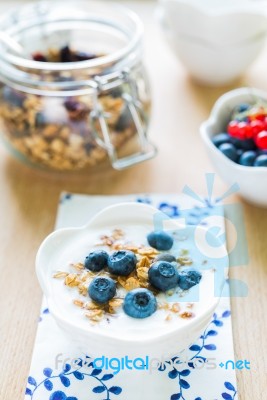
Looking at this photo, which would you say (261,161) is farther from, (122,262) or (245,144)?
(122,262)

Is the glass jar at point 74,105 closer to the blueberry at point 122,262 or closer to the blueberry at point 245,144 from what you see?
the blueberry at point 245,144

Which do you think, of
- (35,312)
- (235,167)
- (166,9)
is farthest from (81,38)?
(35,312)

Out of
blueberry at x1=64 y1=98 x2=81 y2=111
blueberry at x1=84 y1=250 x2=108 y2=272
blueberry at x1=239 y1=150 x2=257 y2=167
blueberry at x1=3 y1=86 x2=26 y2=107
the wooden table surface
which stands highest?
blueberry at x1=3 y1=86 x2=26 y2=107

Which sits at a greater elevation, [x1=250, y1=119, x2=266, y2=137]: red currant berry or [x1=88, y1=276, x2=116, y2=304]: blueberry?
[x1=88, y1=276, x2=116, y2=304]: blueberry

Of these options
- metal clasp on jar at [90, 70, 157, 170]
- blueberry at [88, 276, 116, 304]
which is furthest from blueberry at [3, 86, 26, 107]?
blueberry at [88, 276, 116, 304]

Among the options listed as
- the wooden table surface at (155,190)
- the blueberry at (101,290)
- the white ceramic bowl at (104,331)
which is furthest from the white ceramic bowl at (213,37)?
the blueberry at (101,290)

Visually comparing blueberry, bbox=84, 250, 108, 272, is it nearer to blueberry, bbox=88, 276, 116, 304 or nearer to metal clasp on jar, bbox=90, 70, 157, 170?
blueberry, bbox=88, 276, 116, 304

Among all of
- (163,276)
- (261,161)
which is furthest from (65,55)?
(163,276)
